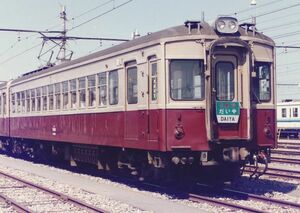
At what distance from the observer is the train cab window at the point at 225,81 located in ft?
38.9

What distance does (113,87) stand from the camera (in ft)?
45.3

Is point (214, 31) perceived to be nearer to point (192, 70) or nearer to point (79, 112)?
point (192, 70)

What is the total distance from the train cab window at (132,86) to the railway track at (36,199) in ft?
9.06

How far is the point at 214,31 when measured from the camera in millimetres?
11898

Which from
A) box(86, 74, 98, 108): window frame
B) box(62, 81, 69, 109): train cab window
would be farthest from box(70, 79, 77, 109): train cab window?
box(86, 74, 98, 108): window frame

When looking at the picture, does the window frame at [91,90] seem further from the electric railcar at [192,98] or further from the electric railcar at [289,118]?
the electric railcar at [289,118]

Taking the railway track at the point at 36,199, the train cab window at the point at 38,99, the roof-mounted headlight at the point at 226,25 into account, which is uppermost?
the roof-mounted headlight at the point at 226,25

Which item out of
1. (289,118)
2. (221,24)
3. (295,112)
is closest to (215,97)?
(221,24)

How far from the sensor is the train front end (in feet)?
37.8

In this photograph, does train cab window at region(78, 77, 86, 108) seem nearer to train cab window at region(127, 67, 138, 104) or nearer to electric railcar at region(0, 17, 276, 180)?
electric railcar at region(0, 17, 276, 180)

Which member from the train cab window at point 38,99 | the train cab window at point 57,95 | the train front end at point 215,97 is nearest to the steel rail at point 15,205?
the train front end at point 215,97

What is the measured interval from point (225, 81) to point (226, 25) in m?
1.24

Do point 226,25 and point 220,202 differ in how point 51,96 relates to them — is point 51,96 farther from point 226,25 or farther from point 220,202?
point 220,202

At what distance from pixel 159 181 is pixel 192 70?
3.64 meters
